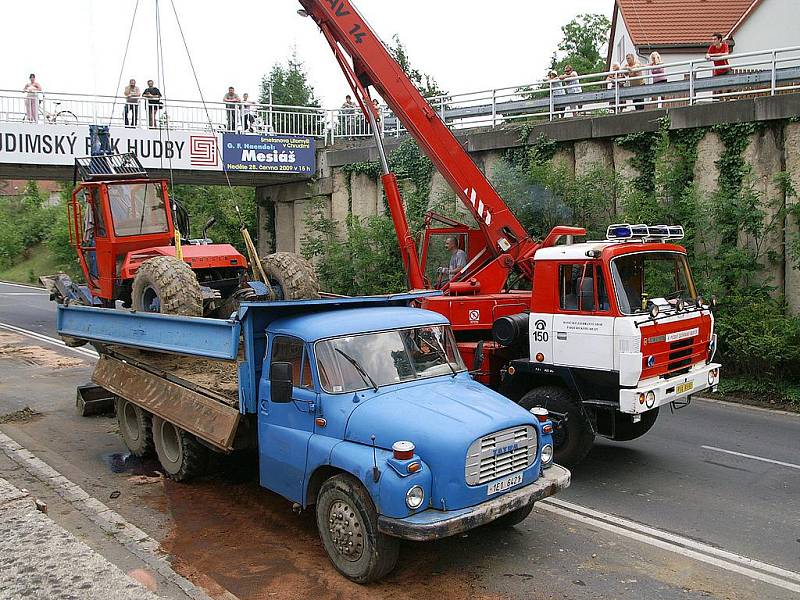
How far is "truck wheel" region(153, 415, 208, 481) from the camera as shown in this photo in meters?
8.05

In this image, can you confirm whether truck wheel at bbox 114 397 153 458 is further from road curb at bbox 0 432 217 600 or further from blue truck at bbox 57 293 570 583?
road curb at bbox 0 432 217 600

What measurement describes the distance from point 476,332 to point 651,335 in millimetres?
2516

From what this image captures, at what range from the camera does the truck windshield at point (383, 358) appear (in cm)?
634

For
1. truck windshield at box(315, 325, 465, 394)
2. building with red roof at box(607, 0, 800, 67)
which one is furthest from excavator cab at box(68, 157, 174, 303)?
building with red roof at box(607, 0, 800, 67)

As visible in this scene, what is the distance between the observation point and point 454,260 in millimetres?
12180

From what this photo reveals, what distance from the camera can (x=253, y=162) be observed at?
70.6 feet

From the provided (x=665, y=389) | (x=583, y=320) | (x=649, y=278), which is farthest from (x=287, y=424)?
(x=649, y=278)

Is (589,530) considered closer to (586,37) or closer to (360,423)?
(360,423)

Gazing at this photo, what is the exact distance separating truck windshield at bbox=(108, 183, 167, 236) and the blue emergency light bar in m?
7.13

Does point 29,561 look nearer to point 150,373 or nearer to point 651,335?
point 150,373

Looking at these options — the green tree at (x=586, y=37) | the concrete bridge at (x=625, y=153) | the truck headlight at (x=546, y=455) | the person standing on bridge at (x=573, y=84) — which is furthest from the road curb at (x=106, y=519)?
the green tree at (x=586, y=37)

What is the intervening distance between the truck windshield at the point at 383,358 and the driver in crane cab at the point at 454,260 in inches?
196

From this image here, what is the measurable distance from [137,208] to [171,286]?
11.3 feet

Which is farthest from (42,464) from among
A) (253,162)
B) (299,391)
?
(253,162)
